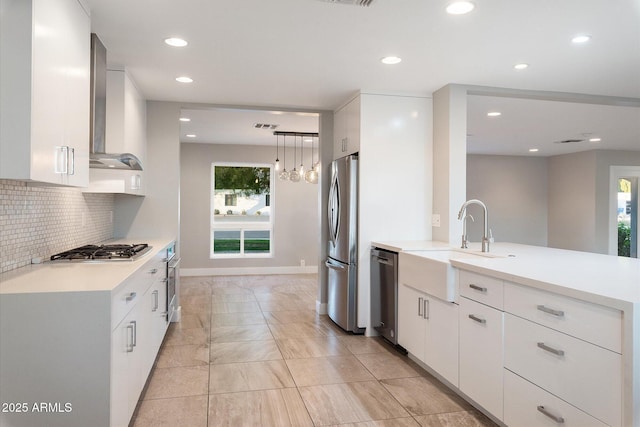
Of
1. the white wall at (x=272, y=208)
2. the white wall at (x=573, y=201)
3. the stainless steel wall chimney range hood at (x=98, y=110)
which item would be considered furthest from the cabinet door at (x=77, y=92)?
the white wall at (x=573, y=201)

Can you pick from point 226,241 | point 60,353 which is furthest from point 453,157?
point 226,241

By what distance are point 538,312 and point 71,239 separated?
10.0ft

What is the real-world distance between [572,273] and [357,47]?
1968mm

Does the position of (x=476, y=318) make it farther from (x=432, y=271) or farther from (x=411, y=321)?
(x=411, y=321)

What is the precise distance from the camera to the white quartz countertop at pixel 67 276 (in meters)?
1.82

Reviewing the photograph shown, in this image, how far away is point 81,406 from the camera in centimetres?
176

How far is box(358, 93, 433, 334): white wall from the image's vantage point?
414 cm

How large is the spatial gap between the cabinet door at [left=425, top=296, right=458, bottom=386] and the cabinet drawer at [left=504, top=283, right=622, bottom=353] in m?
0.59

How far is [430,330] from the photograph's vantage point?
9.98 feet

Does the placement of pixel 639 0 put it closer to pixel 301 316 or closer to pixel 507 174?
pixel 301 316

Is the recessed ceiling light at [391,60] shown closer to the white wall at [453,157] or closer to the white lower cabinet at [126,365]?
the white wall at [453,157]

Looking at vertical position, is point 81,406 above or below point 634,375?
below

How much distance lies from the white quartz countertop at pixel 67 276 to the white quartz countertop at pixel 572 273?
6.11 ft

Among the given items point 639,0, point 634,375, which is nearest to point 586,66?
point 639,0
